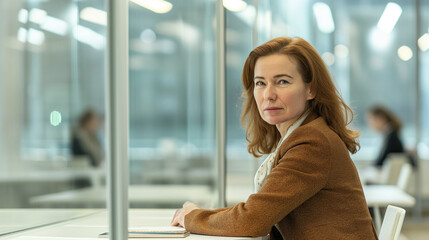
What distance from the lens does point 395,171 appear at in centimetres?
532

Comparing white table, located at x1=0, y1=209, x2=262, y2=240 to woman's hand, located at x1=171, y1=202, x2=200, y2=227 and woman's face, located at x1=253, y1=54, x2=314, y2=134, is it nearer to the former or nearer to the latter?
woman's hand, located at x1=171, y1=202, x2=200, y2=227

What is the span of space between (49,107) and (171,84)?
1756mm

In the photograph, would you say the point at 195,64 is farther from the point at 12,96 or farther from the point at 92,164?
the point at 12,96

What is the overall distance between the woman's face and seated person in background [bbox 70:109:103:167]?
3.79 m

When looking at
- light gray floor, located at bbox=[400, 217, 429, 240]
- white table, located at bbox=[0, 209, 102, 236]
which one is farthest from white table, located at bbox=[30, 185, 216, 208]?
white table, located at bbox=[0, 209, 102, 236]

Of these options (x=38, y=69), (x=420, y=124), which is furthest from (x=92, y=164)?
(x=420, y=124)

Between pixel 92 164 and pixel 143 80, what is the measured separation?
4.00ft

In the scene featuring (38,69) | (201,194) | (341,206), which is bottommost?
(201,194)

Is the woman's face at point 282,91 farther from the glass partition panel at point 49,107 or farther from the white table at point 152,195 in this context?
the white table at point 152,195

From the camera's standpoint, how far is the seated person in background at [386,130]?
643 cm

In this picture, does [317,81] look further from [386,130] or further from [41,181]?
[386,130]

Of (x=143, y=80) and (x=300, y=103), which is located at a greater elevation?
(x=143, y=80)

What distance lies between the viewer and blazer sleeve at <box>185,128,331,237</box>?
52.5 inches

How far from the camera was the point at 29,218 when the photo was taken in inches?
72.5
